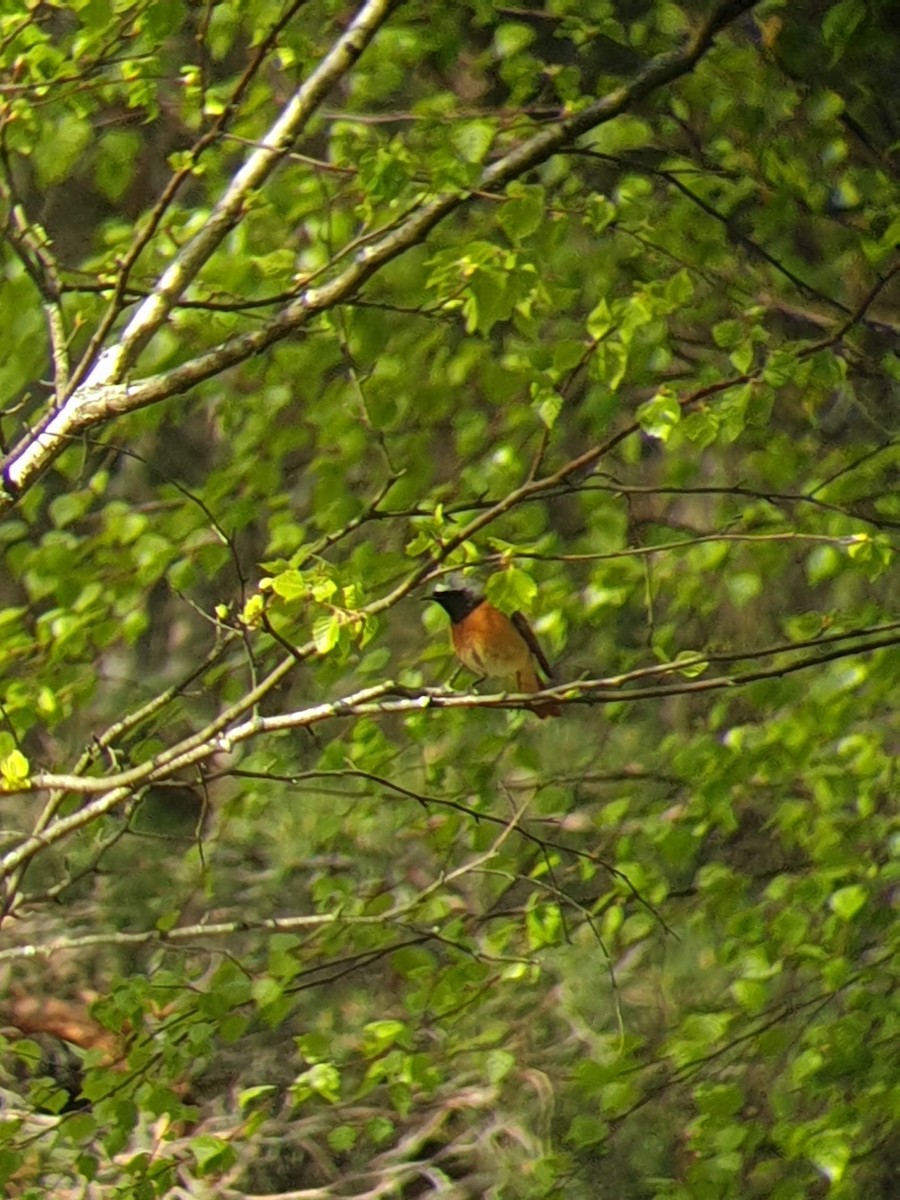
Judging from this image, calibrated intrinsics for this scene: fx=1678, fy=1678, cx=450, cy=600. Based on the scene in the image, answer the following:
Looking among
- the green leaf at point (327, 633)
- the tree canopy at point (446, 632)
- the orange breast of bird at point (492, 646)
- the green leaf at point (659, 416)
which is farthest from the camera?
the orange breast of bird at point (492, 646)

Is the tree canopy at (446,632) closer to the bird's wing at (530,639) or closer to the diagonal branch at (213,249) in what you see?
the bird's wing at (530,639)

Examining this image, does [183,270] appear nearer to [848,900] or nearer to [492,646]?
[492,646]

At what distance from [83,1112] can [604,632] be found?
0.99 meters

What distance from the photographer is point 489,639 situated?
229 cm

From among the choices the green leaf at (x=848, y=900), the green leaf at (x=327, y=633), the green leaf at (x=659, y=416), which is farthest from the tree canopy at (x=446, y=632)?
the green leaf at (x=327, y=633)

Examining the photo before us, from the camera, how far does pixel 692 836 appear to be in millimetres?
2314

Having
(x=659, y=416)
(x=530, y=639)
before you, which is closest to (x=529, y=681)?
(x=530, y=639)

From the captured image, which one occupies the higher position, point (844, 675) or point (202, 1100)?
point (844, 675)

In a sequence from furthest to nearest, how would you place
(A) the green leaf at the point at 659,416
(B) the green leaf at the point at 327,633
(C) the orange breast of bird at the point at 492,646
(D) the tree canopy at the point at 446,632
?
(C) the orange breast of bird at the point at 492,646 < (D) the tree canopy at the point at 446,632 < (A) the green leaf at the point at 659,416 < (B) the green leaf at the point at 327,633

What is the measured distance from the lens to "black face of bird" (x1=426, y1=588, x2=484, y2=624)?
2.31 meters

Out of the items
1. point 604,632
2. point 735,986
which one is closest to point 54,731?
point 604,632

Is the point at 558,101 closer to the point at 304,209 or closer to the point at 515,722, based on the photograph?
the point at 304,209

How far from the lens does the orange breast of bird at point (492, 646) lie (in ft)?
7.38

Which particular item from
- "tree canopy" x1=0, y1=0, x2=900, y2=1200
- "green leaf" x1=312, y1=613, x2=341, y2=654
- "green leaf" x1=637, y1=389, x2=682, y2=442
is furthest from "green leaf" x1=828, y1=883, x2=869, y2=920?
"green leaf" x1=312, y1=613, x2=341, y2=654
